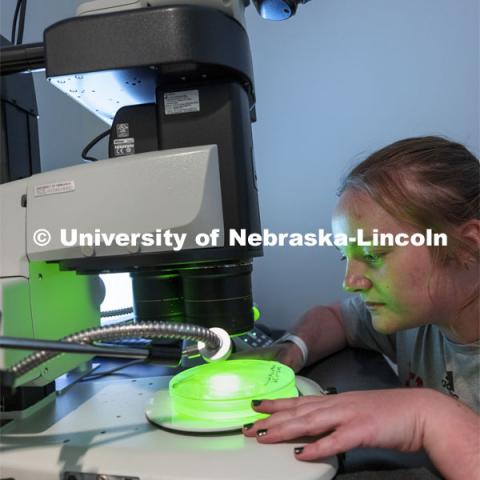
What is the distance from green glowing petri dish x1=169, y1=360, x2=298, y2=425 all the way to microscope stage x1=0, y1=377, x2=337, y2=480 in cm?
3

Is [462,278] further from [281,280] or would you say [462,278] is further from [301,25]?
[301,25]

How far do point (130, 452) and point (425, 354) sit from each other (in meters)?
0.68

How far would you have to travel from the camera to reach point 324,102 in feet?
4.63

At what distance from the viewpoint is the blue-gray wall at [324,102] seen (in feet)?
4.16

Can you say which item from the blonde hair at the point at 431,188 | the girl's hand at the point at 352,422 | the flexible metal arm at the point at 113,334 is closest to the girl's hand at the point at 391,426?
the girl's hand at the point at 352,422

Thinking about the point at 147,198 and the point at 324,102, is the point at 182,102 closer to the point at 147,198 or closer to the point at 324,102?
the point at 147,198

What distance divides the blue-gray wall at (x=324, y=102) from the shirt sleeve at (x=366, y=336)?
0.49 meters

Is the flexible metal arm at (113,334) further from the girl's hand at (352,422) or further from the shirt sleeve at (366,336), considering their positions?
the shirt sleeve at (366,336)

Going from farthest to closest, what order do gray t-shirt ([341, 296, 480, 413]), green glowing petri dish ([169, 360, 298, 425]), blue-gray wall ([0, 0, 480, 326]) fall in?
blue-gray wall ([0, 0, 480, 326])
gray t-shirt ([341, 296, 480, 413])
green glowing petri dish ([169, 360, 298, 425])

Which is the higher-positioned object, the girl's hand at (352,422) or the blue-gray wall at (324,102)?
the blue-gray wall at (324,102)

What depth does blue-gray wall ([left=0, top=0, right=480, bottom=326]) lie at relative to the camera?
127 centimetres

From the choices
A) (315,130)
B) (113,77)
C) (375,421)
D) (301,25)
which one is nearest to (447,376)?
(375,421)

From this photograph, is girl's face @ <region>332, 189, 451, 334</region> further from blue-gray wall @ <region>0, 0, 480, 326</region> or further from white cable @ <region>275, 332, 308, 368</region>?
blue-gray wall @ <region>0, 0, 480, 326</region>

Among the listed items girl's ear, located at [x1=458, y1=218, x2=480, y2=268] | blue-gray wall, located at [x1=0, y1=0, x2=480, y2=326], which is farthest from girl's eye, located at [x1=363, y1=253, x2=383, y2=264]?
blue-gray wall, located at [x1=0, y1=0, x2=480, y2=326]
